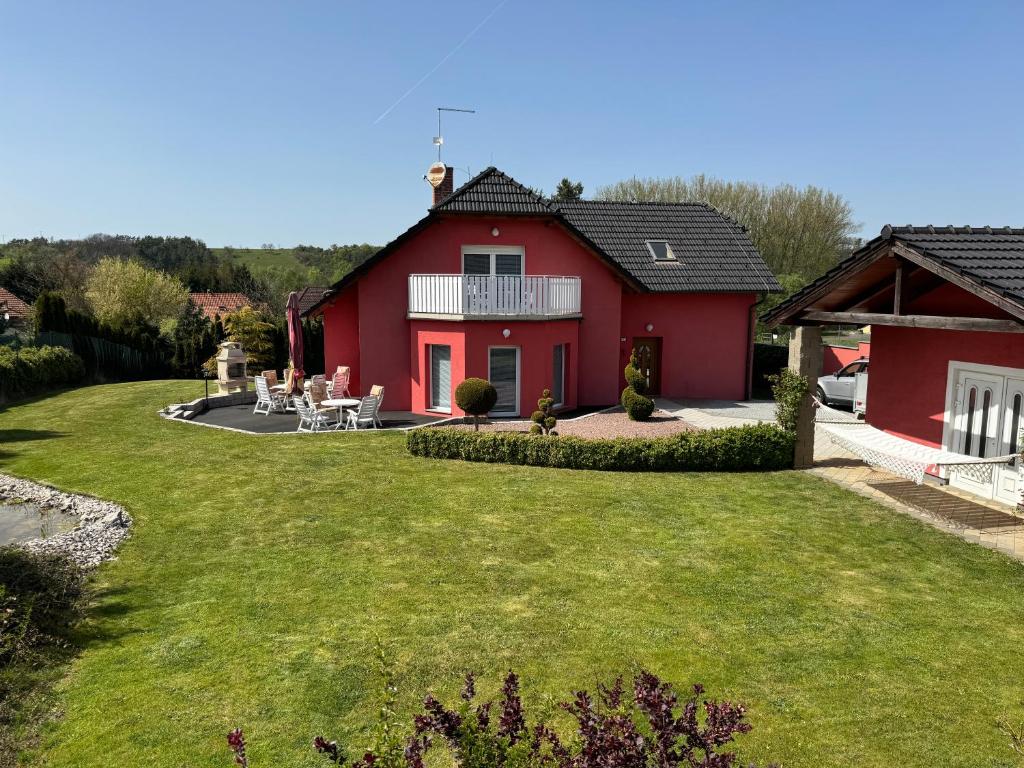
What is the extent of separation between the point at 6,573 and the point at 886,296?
15.0 m

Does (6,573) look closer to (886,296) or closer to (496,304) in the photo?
(496,304)

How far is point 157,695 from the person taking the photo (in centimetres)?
603

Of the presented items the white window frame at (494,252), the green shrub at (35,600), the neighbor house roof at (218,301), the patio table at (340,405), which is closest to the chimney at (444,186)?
the white window frame at (494,252)

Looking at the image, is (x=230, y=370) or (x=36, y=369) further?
(x=36, y=369)

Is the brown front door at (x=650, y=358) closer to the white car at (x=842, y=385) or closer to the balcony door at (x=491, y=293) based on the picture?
the white car at (x=842, y=385)

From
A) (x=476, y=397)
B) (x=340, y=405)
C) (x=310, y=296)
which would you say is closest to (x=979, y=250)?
(x=476, y=397)

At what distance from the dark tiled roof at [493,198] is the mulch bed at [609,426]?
5962 mm

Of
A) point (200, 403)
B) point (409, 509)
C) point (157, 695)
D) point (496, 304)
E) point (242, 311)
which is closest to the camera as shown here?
point (157, 695)

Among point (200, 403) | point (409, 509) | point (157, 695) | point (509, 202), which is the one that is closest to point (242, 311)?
point (200, 403)

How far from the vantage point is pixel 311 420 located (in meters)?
17.8

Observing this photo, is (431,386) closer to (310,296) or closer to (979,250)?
(310,296)

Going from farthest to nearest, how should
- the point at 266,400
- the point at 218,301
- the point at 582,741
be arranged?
the point at 218,301
the point at 266,400
the point at 582,741

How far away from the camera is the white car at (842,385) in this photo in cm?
2244

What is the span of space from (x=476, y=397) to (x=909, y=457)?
9.45m
